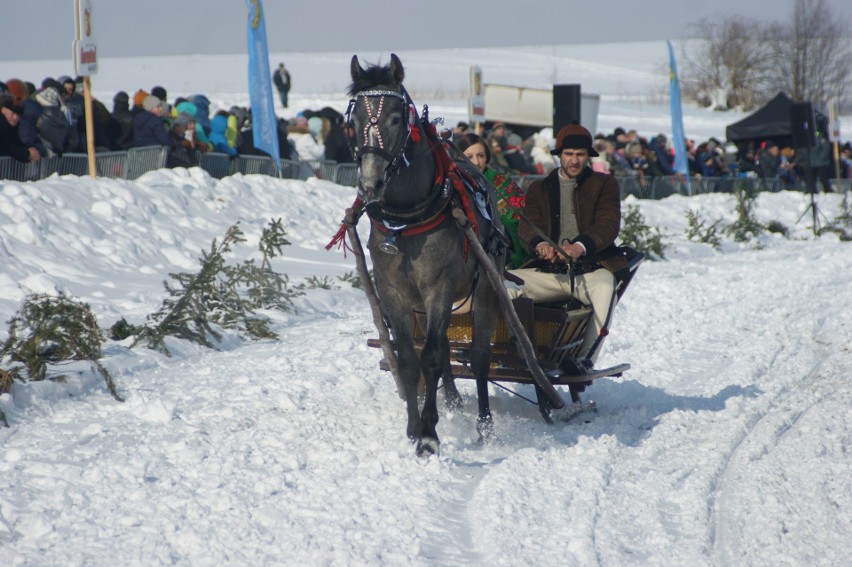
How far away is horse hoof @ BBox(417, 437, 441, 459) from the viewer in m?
6.12

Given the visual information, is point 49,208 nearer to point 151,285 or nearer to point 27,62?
point 151,285

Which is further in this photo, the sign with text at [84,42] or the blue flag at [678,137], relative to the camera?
the blue flag at [678,137]

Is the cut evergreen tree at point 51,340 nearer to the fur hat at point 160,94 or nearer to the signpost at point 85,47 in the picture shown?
the signpost at point 85,47

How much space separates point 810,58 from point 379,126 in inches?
2152

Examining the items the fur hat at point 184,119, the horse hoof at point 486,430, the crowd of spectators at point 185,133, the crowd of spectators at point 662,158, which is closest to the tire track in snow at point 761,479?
the horse hoof at point 486,430

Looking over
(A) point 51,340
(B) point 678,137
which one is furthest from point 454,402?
(B) point 678,137

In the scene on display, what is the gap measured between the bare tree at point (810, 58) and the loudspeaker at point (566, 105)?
3956 cm

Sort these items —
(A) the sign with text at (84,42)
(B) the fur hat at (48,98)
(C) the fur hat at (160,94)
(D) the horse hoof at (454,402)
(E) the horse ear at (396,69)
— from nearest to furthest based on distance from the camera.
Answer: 1. (E) the horse ear at (396,69)
2. (D) the horse hoof at (454,402)
3. (A) the sign with text at (84,42)
4. (B) the fur hat at (48,98)
5. (C) the fur hat at (160,94)

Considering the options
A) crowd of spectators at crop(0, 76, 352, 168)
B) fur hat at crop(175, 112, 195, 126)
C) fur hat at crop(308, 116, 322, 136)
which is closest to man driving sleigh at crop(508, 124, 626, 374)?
crowd of spectators at crop(0, 76, 352, 168)

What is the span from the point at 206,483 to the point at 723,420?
3679 mm

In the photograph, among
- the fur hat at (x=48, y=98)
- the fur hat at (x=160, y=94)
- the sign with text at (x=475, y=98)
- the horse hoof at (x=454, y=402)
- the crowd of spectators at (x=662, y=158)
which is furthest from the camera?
the crowd of spectators at (x=662, y=158)

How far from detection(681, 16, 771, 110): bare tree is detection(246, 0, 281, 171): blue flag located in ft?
139

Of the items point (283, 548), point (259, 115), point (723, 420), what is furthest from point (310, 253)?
point (283, 548)

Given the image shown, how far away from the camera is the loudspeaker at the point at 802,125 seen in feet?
81.4
